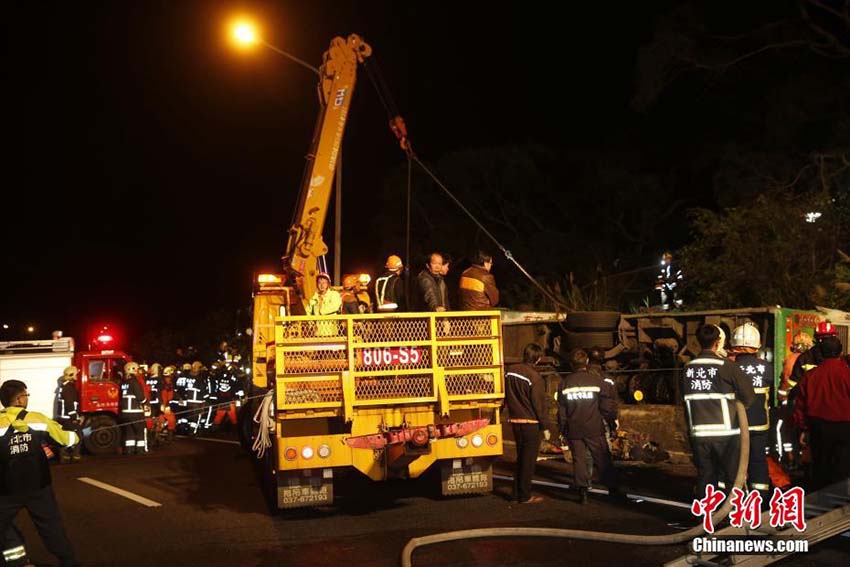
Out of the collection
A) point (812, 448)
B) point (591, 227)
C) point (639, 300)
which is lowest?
point (812, 448)

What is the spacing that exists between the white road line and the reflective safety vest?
5.99m

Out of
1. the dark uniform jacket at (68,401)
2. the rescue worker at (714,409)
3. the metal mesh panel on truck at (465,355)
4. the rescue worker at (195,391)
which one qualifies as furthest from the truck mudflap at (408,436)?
the rescue worker at (195,391)

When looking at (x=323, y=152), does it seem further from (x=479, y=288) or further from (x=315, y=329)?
(x=315, y=329)

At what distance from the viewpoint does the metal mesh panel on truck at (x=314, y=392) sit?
8688mm

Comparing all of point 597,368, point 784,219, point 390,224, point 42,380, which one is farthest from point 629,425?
point 390,224

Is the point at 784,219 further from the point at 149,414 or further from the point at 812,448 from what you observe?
the point at 149,414

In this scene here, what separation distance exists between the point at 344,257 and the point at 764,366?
35448 millimetres

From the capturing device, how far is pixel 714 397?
742 centimetres

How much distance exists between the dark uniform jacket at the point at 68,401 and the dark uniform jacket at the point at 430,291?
27.9ft

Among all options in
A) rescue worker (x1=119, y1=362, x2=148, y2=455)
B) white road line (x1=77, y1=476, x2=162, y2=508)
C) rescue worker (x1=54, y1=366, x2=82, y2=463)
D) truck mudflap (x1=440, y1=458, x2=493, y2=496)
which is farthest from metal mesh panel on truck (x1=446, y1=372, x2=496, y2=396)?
rescue worker (x1=54, y1=366, x2=82, y2=463)

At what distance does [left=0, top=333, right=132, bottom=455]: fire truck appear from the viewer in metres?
16.7

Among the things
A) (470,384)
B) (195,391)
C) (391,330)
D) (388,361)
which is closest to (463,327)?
(470,384)

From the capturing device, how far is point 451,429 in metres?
8.76

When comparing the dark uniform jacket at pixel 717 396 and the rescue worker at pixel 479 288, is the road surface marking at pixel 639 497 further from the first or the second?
the rescue worker at pixel 479 288
